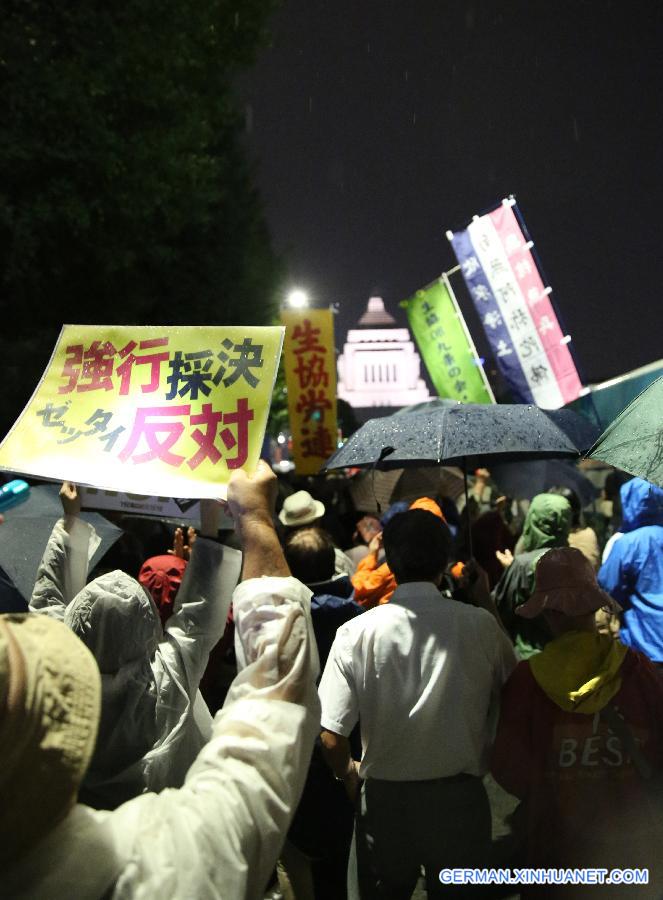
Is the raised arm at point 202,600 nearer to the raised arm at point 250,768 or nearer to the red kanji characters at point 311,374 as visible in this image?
the raised arm at point 250,768

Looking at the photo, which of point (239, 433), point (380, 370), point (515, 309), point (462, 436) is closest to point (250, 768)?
point (239, 433)

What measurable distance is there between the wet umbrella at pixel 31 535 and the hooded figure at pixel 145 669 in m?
1.53

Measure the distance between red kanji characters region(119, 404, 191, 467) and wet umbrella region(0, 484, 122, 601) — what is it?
1915 mm

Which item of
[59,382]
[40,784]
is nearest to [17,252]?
[59,382]

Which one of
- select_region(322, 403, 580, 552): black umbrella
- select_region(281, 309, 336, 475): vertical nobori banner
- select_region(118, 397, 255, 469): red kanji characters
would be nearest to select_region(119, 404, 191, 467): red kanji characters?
select_region(118, 397, 255, 469): red kanji characters

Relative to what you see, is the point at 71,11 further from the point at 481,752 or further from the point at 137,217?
the point at 481,752

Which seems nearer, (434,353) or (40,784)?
(40,784)

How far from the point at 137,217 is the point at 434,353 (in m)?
4.40

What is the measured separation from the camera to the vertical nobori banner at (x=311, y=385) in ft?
37.9

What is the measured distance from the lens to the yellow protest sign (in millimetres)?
2332

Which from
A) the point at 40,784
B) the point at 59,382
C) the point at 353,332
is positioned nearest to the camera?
the point at 40,784

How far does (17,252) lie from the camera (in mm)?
10078

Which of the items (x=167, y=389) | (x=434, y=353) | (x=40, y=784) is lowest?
(x=40, y=784)

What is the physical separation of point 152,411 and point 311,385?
9.33 m
